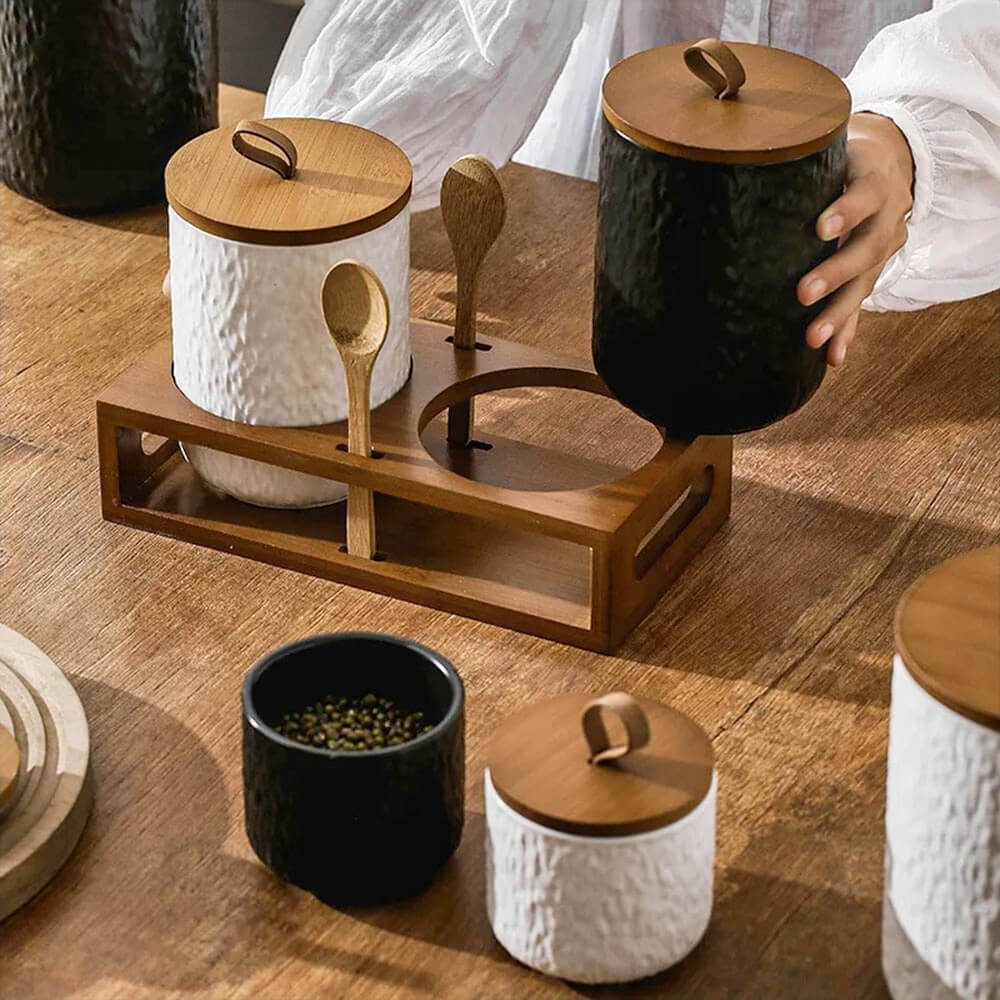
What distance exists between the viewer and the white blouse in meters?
1.13

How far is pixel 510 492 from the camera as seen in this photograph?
3.25 ft

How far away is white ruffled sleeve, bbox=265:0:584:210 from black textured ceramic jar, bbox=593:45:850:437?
40 centimetres

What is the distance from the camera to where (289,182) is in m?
1.02

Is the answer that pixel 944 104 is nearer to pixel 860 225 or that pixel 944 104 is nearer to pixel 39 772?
pixel 860 225

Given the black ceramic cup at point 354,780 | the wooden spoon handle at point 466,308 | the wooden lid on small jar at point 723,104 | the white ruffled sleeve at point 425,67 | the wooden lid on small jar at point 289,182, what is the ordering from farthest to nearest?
the white ruffled sleeve at point 425,67
the wooden spoon handle at point 466,308
the wooden lid on small jar at point 289,182
the wooden lid on small jar at point 723,104
the black ceramic cup at point 354,780

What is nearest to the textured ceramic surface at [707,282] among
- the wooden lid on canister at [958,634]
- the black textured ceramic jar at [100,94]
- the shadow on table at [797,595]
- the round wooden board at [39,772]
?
the shadow on table at [797,595]

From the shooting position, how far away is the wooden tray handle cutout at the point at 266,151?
39.6 inches

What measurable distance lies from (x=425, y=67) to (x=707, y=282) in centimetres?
51

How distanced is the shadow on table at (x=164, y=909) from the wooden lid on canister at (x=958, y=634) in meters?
0.26

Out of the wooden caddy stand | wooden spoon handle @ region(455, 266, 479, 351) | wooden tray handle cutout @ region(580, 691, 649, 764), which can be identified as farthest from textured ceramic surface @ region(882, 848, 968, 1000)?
wooden spoon handle @ region(455, 266, 479, 351)

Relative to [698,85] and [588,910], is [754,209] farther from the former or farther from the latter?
[588,910]

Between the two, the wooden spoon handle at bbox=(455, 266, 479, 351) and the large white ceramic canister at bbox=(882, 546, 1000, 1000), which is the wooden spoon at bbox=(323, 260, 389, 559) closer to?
the wooden spoon handle at bbox=(455, 266, 479, 351)

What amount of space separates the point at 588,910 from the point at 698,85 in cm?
44

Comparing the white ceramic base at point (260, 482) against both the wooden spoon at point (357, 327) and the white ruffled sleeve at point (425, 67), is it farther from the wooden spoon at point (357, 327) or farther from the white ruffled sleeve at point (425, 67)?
the white ruffled sleeve at point (425, 67)
